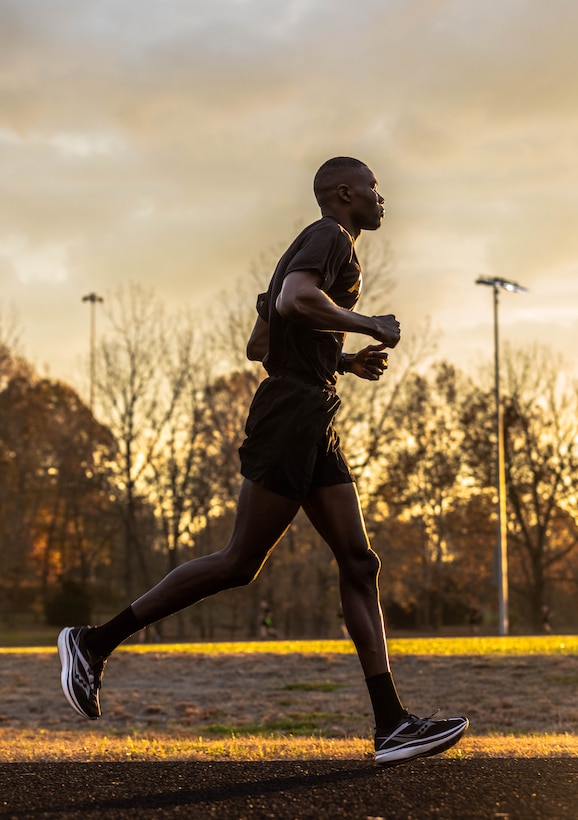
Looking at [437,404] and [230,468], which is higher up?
[437,404]

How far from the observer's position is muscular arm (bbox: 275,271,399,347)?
4.12m

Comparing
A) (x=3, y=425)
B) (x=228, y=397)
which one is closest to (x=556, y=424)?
(x=228, y=397)

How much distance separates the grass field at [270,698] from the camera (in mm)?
7824

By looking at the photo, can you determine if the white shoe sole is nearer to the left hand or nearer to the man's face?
the left hand

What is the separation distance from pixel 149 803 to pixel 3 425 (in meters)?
40.7

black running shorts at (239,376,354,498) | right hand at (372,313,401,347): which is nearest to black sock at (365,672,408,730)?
black running shorts at (239,376,354,498)

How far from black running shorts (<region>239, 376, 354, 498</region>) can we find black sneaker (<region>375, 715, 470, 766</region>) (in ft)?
3.06

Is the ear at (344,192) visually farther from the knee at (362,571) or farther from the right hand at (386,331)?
the knee at (362,571)

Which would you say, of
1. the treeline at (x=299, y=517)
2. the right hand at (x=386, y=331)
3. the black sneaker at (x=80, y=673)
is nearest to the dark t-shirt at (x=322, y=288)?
the right hand at (x=386, y=331)

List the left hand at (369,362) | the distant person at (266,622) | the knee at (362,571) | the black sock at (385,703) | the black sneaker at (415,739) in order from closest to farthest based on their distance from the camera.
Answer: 1. the black sneaker at (415,739)
2. the black sock at (385,703)
3. the knee at (362,571)
4. the left hand at (369,362)
5. the distant person at (266,622)

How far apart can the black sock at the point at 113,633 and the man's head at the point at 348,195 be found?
5.87 feet

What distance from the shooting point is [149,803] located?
3.46 m

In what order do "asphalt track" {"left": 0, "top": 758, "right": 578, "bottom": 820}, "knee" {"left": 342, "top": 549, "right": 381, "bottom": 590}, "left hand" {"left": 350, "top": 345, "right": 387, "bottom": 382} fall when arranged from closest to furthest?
"asphalt track" {"left": 0, "top": 758, "right": 578, "bottom": 820}
"knee" {"left": 342, "top": 549, "right": 381, "bottom": 590}
"left hand" {"left": 350, "top": 345, "right": 387, "bottom": 382}

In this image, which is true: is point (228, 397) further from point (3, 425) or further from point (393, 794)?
point (393, 794)
